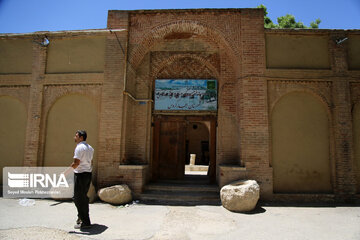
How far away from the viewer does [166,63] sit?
25.3 feet

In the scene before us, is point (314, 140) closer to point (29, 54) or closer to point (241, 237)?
point (241, 237)

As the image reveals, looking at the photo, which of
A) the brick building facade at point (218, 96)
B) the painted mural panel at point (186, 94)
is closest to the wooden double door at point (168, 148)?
the brick building facade at point (218, 96)

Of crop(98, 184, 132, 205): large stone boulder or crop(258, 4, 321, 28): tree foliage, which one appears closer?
crop(98, 184, 132, 205): large stone boulder

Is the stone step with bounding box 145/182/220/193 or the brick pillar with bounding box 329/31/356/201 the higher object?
the brick pillar with bounding box 329/31/356/201

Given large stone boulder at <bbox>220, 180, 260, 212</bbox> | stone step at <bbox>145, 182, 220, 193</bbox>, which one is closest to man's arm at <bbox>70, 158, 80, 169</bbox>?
stone step at <bbox>145, 182, 220, 193</bbox>

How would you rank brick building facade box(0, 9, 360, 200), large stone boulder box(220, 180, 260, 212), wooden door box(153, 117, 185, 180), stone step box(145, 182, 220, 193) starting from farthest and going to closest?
wooden door box(153, 117, 185, 180) < stone step box(145, 182, 220, 193) < brick building facade box(0, 9, 360, 200) < large stone boulder box(220, 180, 260, 212)

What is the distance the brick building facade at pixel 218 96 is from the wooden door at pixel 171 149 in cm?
33

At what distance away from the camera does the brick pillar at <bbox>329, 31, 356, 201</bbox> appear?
247 inches

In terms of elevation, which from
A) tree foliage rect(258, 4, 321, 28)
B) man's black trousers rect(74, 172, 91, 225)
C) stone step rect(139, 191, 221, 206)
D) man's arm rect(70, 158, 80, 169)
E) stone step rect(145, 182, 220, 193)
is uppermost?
tree foliage rect(258, 4, 321, 28)

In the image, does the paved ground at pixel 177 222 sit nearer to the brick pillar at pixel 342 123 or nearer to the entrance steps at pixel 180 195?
the entrance steps at pixel 180 195

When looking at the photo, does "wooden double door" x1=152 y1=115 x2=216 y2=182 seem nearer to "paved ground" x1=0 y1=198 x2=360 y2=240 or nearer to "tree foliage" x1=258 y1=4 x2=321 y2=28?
"paved ground" x1=0 y1=198 x2=360 y2=240

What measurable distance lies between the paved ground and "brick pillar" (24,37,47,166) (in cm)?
149

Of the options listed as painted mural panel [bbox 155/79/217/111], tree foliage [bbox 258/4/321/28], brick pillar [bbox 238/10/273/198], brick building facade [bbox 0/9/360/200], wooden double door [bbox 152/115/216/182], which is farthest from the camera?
tree foliage [bbox 258/4/321/28]

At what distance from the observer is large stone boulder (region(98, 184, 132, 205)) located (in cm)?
580
